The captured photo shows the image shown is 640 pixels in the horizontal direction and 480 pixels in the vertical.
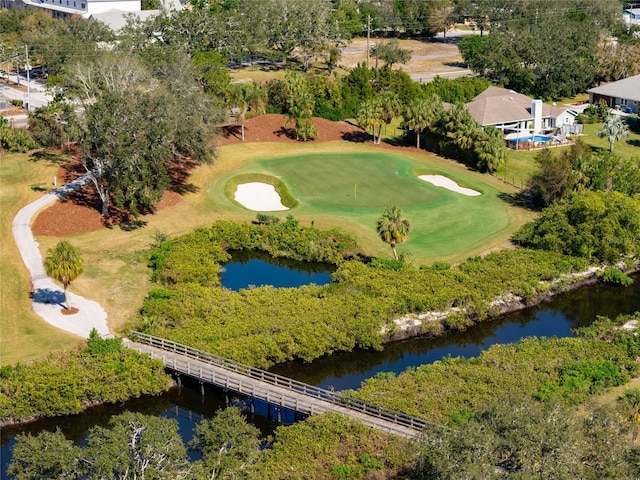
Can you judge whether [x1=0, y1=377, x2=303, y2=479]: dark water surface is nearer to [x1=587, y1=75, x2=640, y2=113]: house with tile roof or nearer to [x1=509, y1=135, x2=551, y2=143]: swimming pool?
[x1=509, y1=135, x2=551, y2=143]: swimming pool

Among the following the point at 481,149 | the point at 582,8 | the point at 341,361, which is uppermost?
the point at 582,8

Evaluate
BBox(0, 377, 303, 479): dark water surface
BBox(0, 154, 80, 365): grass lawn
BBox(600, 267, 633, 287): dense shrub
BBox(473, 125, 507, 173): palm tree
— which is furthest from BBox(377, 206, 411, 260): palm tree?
BBox(473, 125, 507, 173): palm tree

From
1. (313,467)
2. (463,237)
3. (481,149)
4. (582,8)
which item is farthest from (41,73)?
(313,467)

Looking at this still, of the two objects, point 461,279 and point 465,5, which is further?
point 465,5

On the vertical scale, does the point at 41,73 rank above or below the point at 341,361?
above

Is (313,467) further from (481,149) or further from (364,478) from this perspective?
(481,149)

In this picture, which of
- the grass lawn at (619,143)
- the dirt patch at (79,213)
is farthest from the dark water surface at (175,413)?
the grass lawn at (619,143)
